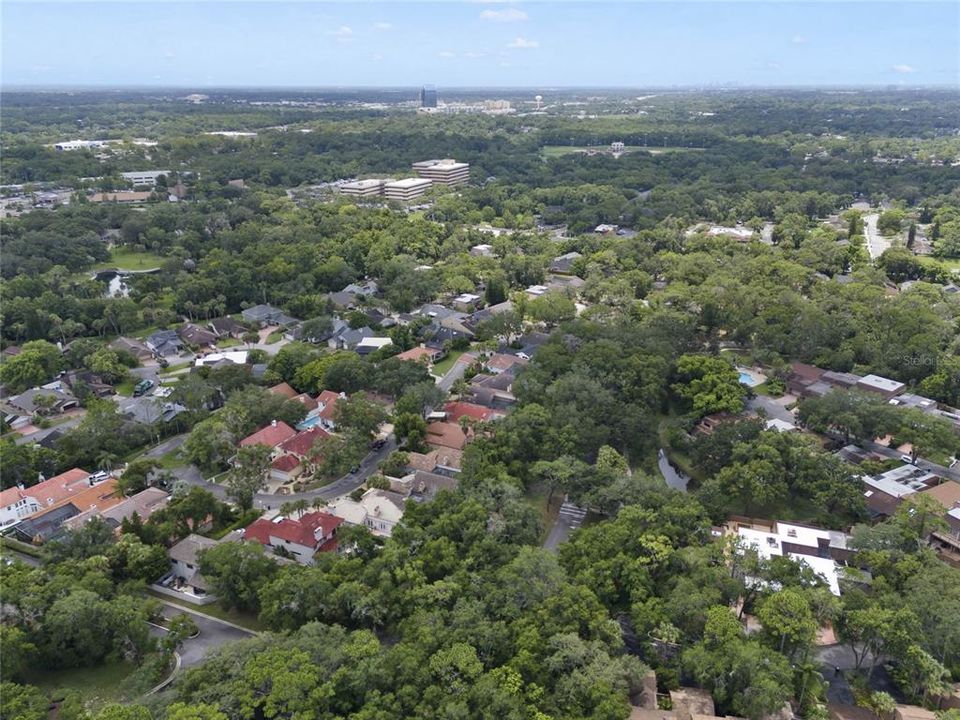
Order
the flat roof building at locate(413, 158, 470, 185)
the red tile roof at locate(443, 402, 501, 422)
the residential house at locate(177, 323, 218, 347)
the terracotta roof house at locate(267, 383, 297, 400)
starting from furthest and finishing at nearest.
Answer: the flat roof building at locate(413, 158, 470, 185) → the residential house at locate(177, 323, 218, 347) → the terracotta roof house at locate(267, 383, 297, 400) → the red tile roof at locate(443, 402, 501, 422)

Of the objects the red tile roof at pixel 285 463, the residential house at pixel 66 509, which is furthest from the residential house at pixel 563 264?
the residential house at pixel 66 509

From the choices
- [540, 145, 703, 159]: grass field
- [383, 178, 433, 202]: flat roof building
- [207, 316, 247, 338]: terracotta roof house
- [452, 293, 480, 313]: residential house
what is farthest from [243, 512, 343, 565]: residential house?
[540, 145, 703, 159]: grass field

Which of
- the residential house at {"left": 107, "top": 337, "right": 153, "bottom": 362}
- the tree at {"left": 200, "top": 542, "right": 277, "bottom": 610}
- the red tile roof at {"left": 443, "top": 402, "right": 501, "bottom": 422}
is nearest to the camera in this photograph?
the tree at {"left": 200, "top": 542, "right": 277, "bottom": 610}

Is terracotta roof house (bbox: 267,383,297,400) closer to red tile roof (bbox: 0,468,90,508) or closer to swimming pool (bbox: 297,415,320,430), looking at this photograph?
swimming pool (bbox: 297,415,320,430)

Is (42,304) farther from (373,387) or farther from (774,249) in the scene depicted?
(774,249)

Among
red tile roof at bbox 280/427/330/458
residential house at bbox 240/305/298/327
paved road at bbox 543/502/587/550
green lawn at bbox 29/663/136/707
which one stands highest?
→ residential house at bbox 240/305/298/327

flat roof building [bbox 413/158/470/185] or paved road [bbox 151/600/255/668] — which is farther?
flat roof building [bbox 413/158/470/185]
